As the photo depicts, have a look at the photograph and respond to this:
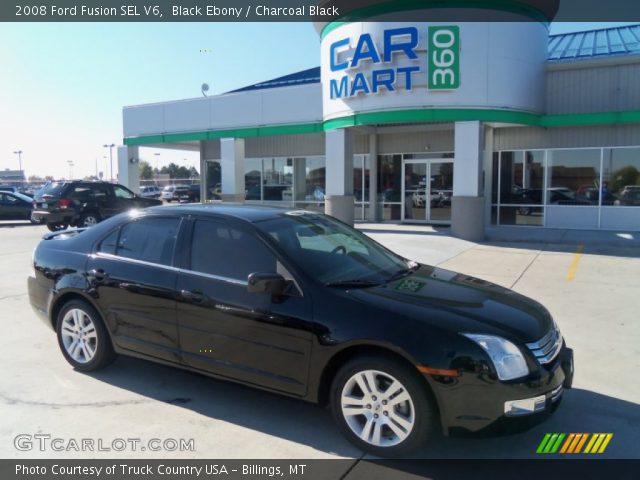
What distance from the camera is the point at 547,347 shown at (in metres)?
3.64

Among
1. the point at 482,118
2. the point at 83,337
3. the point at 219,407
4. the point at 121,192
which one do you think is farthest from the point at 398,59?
the point at 219,407

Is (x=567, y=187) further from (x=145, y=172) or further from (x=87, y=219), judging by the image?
(x=145, y=172)

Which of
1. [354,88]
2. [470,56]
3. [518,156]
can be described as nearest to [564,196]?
[518,156]

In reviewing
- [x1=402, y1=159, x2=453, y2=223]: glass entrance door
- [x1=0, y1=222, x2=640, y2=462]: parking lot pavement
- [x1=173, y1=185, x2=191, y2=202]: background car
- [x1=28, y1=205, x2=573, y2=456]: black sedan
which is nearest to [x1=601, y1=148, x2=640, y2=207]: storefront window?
[x1=402, y1=159, x2=453, y2=223]: glass entrance door

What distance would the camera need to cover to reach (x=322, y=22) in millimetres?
16281

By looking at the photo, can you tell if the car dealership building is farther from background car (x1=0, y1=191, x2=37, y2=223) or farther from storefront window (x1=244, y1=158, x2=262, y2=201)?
background car (x1=0, y1=191, x2=37, y2=223)

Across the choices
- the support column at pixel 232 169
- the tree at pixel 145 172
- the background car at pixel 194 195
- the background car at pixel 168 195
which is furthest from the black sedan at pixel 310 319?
the tree at pixel 145 172

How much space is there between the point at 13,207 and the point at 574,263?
770 inches

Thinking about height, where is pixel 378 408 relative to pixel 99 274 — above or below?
below

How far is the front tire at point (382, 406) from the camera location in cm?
Result: 335

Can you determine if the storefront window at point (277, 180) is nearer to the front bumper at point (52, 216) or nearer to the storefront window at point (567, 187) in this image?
the front bumper at point (52, 216)

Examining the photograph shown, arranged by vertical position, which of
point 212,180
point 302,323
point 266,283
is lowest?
point 302,323

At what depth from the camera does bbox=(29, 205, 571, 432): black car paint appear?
3303 mm

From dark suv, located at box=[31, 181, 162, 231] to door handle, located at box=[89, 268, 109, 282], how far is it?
13.3 m
